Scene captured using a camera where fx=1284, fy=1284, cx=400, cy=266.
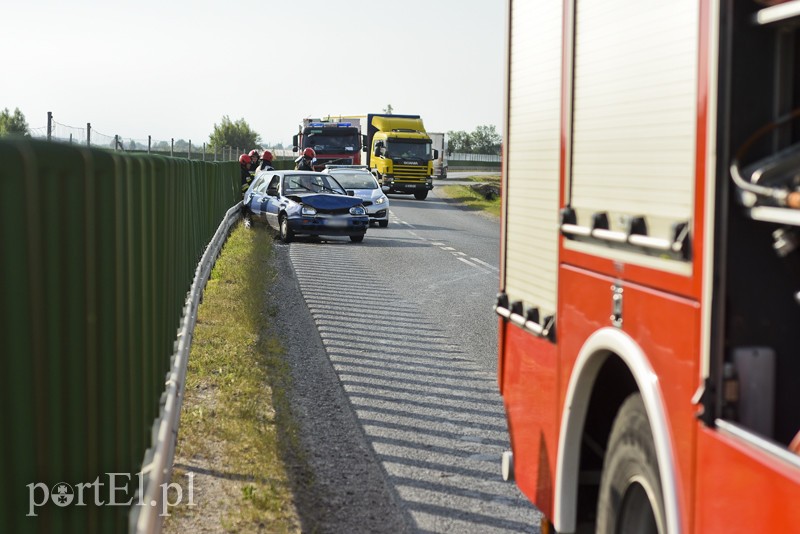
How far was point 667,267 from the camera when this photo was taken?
333 cm

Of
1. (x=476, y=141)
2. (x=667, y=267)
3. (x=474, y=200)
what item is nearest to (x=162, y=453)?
(x=667, y=267)

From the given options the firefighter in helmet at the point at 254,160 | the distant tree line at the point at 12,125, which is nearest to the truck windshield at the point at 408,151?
the distant tree line at the point at 12,125

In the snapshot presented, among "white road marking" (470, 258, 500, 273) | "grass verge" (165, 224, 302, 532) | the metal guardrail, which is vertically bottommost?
"white road marking" (470, 258, 500, 273)

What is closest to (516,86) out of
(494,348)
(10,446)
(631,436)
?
(631,436)

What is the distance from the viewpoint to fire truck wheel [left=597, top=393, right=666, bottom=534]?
3.58 meters

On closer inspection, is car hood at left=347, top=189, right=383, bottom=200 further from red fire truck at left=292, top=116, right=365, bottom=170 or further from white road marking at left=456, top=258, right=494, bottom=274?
red fire truck at left=292, top=116, right=365, bottom=170

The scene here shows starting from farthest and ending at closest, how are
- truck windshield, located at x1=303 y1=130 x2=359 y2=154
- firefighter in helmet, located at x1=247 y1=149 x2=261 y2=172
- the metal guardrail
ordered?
truck windshield, located at x1=303 y1=130 x2=359 y2=154, firefighter in helmet, located at x1=247 y1=149 x2=261 y2=172, the metal guardrail

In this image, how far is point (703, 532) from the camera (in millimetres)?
3043

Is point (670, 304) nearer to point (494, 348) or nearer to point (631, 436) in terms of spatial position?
point (631, 436)

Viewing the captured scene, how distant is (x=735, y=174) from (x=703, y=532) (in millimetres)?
852

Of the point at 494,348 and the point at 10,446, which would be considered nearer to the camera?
the point at 10,446

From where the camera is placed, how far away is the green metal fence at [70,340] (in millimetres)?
2965

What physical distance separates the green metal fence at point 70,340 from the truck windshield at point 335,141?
47.5m

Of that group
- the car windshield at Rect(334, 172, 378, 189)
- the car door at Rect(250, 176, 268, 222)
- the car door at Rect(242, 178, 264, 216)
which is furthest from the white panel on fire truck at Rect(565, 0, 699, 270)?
the car windshield at Rect(334, 172, 378, 189)
